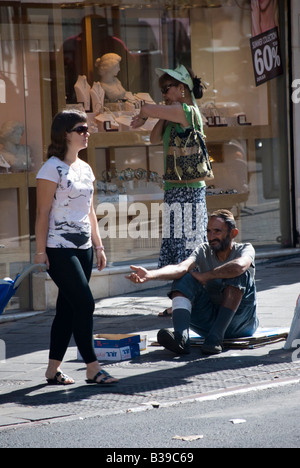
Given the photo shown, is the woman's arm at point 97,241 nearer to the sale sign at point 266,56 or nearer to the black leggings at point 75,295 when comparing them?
the black leggings at point 75,295

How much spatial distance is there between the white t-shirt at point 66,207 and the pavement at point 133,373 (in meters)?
0.97

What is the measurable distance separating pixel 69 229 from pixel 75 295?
426mm

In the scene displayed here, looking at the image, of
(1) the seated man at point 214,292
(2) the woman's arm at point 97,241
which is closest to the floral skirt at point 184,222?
(1) the seated man at point 214,292

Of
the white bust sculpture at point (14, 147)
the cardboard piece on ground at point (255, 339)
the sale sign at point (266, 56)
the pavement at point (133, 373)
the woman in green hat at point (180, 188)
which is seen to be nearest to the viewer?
the pavement at point (133, 373)

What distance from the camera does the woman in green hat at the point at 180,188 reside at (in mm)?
8859

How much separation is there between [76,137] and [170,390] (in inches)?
68.6

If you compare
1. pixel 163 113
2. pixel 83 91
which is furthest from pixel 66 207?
pixel 83 91

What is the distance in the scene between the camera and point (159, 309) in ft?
32.0

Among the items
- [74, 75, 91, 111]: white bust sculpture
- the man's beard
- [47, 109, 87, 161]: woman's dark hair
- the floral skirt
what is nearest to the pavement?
the floral skirt

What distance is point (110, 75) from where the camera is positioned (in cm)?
1109

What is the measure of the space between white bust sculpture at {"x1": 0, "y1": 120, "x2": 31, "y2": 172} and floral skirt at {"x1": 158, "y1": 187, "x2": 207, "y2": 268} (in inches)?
70.9
